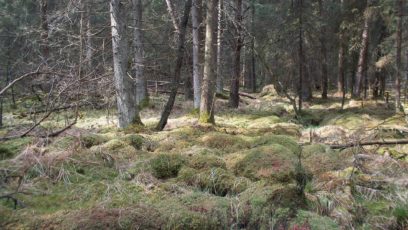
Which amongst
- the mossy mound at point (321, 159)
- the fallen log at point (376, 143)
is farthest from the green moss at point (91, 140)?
the fallen log at point (376, 143)

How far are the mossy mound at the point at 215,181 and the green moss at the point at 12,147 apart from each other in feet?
7.49

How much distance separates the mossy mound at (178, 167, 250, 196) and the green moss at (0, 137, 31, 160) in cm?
228

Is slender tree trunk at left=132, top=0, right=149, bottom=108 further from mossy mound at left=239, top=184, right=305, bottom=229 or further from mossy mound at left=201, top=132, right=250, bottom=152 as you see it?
mossy mound at left=239, top=184, right=305, bottom=229

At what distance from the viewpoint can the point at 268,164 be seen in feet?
18.2

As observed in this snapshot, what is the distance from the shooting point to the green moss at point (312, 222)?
384 cm

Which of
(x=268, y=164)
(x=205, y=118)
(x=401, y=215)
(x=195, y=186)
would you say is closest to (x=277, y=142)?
(x=268, y=164)

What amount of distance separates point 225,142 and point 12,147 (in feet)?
11.4

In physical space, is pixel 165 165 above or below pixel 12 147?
below

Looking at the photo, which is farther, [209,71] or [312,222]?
[209,71]

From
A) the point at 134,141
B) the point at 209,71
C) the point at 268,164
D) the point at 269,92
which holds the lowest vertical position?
the point at 268,164

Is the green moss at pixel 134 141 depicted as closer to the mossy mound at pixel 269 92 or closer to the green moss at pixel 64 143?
the green moss at pixel 64 143

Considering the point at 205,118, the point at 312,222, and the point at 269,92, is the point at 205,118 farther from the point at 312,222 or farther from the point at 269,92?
the point at 269,92

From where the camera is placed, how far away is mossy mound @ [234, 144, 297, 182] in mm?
5277

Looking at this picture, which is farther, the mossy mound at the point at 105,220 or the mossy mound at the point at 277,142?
the mossy mound at the point at 277,142
